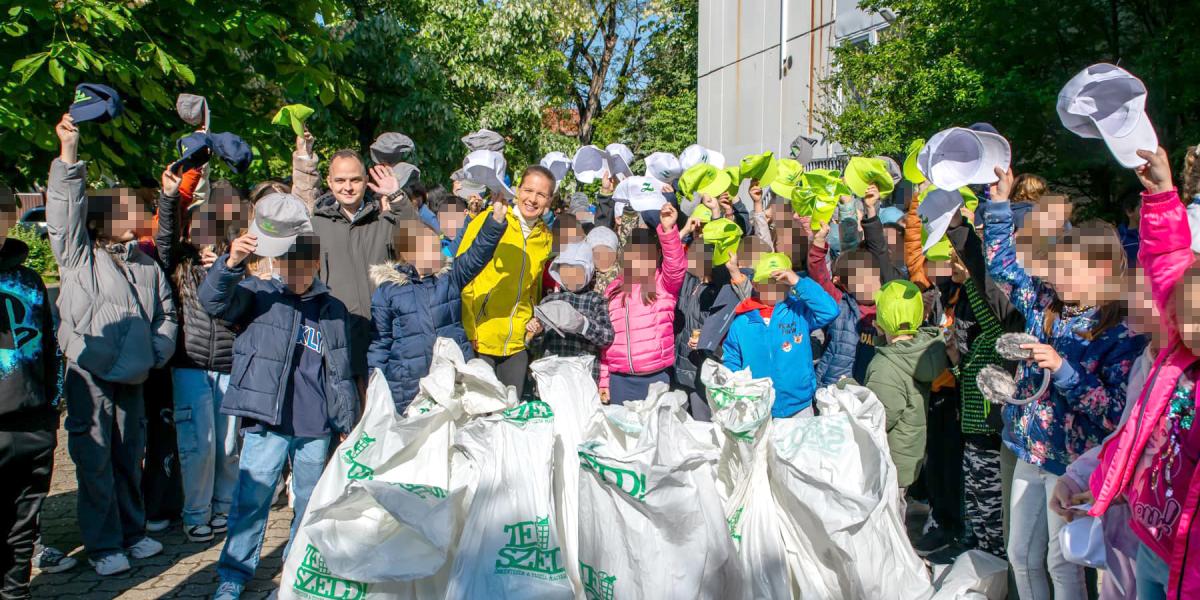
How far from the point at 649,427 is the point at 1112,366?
1536mm

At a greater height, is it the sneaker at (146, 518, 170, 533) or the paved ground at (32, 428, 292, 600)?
the sneaker at (146, 518, 170, 533)

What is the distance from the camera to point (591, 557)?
3303 millimetres

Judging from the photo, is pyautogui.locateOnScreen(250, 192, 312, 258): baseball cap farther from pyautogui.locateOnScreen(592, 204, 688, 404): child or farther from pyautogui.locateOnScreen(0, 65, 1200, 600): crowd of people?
pyautogui.locateOnScreen(592, 204, 688, 404): child

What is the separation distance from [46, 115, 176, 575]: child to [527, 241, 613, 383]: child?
1915 millimetres

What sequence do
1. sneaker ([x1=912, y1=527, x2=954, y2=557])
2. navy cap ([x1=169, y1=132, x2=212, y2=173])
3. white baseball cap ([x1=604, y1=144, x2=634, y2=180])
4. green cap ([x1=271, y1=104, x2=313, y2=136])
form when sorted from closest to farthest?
1. navy cap ([x1=169, y1=132, x2=212, y2=173])
2. sneaker ([x1=912, y1=527, x2=954, y2=557])
3. green cap ([x1=271, y1=104, x2=313, y2=136])
4. white baseball cap ([x1=604, y1=144, x2=634, y2=180])

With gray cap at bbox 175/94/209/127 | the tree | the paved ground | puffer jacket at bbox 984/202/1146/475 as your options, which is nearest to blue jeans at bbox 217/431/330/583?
the paved ground

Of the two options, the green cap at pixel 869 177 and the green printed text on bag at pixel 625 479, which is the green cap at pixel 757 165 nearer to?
the green cap at pixel 869 177

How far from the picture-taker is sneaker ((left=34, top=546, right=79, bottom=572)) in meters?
4.53

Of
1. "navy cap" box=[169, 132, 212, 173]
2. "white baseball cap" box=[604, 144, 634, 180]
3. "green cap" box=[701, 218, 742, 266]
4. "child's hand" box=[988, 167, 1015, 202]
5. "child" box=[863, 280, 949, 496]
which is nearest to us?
"child's hand" box=[988, 167, 1015, 202]

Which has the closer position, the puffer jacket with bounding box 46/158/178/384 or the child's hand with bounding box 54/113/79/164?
the child's hand with bounding box 54/113/79/164

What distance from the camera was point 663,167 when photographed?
7.08m

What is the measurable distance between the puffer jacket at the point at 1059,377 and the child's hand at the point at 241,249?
2.97m

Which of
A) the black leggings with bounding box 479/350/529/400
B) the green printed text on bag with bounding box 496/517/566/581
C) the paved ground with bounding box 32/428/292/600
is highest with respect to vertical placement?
the black leggings with bounding box 479/350/529/400

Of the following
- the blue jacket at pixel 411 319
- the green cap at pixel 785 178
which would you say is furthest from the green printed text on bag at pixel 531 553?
the green cap at pixel 785 178
